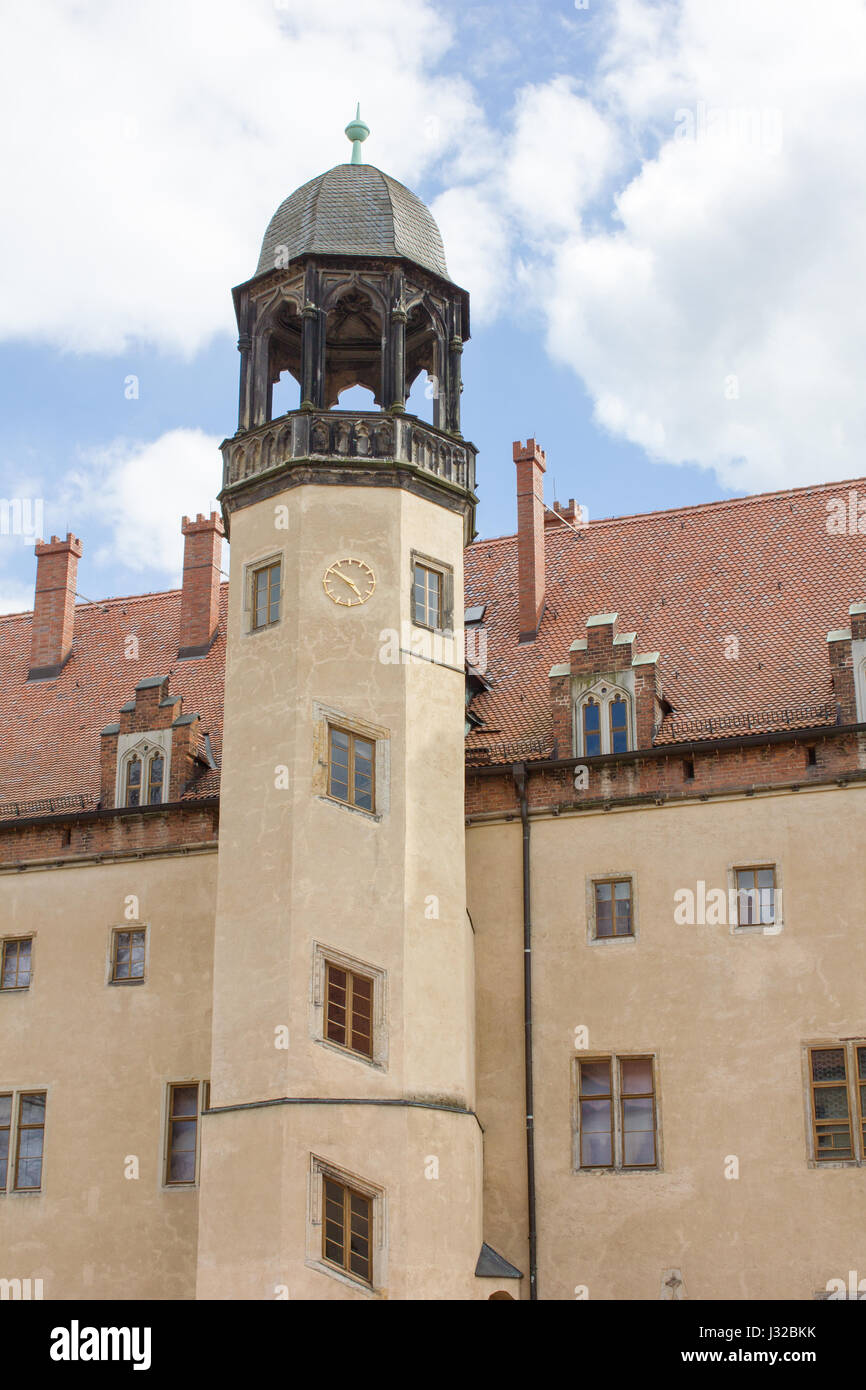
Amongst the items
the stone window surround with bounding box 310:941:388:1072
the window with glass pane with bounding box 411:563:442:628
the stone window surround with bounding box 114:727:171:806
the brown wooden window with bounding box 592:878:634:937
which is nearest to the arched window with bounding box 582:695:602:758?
the brown wooden window with bounding box 592:878:634:937

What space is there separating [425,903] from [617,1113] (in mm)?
3900

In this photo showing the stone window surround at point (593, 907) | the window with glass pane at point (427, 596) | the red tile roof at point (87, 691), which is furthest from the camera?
the red tile roof at point (87, 691)

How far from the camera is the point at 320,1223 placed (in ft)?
79.4

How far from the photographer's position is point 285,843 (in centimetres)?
2595

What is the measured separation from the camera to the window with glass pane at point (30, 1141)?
1141 inches

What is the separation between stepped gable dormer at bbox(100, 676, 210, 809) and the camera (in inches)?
1209

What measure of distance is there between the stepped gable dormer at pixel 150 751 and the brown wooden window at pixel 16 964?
99.5 inches

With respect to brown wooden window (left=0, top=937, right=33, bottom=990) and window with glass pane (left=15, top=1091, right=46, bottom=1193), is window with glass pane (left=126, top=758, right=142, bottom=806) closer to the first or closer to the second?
brown wooden window (left=0, top=937, right=33, bottom=990)

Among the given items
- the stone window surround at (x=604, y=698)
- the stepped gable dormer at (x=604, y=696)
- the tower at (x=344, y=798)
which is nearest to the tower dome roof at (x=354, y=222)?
the tower at (x=344, y=798)

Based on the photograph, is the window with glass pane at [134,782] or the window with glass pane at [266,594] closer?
the window with glass pane at [266,594]

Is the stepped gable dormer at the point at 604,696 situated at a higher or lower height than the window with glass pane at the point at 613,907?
higher

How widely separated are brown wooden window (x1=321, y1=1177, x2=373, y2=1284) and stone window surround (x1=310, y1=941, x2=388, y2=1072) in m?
1.65

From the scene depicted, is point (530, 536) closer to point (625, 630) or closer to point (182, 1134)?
point (625, 630)

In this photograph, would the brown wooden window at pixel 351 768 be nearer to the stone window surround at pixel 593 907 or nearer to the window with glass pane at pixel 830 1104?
the stone window surround at pixel 593 907
